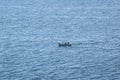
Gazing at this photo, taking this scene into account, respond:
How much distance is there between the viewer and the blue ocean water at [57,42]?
74.2 metres

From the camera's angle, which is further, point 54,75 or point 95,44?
point 95,44

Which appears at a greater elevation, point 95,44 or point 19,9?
point 19,9

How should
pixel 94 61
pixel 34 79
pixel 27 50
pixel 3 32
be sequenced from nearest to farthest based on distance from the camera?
1. pixel 34 79
2. pixel 94 61
3. pixel 27 50
4. pixel 3 32

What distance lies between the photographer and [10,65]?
256 feet

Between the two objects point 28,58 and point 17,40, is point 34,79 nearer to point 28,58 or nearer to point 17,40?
point 28,58

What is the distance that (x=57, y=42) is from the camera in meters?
97.7

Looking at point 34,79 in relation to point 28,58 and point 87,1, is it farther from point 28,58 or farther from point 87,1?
point 87,1

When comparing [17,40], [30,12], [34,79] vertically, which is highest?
[30,12]

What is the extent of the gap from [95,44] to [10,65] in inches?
1110

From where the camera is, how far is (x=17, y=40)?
328ft

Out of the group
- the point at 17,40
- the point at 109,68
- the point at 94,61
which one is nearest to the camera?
the point at 109,68

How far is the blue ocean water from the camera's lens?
74250 millimetres

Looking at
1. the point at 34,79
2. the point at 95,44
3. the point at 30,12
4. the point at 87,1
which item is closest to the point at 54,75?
the point at 34,79

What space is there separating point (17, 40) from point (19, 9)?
69082 millimetres
